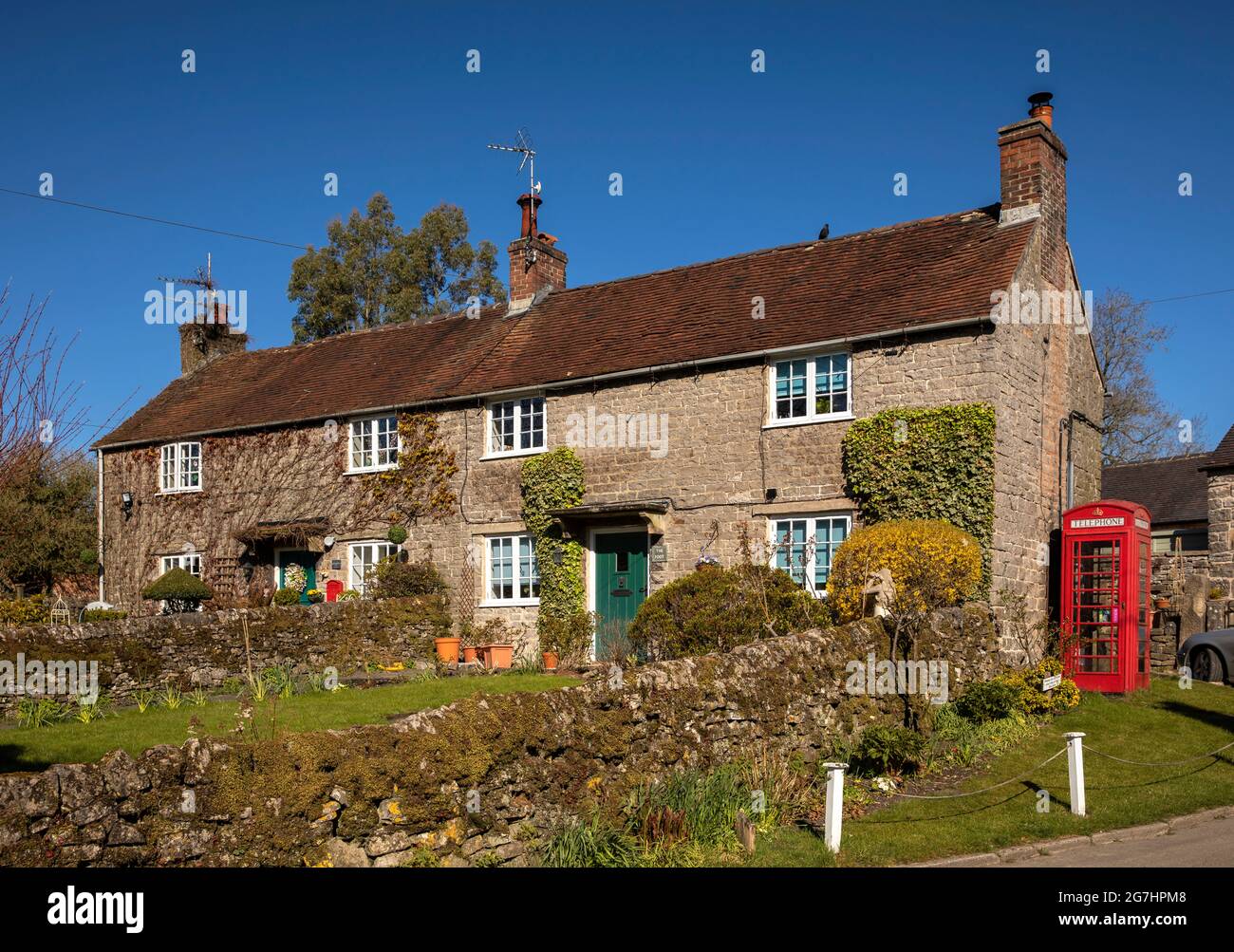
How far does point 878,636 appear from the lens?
12477 millimetres

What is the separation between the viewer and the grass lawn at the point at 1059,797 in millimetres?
8711

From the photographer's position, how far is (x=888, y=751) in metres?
10.8

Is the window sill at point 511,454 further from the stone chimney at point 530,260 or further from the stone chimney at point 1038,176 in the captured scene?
the stone chimney at point 1038,176

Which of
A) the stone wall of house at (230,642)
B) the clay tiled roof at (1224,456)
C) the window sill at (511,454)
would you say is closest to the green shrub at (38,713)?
the stone wall of house at (230,642)

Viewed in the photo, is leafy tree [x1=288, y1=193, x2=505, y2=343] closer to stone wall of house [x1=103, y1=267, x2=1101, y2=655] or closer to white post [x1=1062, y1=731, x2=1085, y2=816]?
stone wall of house [x1=103, y1=267, x2=1101, y2=655]

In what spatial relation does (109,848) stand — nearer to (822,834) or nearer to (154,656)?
(822,834)

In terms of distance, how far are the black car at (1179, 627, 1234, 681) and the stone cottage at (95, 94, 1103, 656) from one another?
2861 mm

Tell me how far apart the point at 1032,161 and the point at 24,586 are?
29668 millimetres

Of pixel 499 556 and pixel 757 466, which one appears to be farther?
pixel 499 556

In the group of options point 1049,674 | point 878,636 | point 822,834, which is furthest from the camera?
point 1049,674

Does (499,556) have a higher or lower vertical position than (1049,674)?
higher

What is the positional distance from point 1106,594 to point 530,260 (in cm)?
1435

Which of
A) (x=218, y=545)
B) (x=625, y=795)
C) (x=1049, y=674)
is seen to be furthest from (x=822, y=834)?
(x=218, y=545)

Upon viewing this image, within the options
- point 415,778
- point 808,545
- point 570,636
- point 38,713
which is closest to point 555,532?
point 570,636
